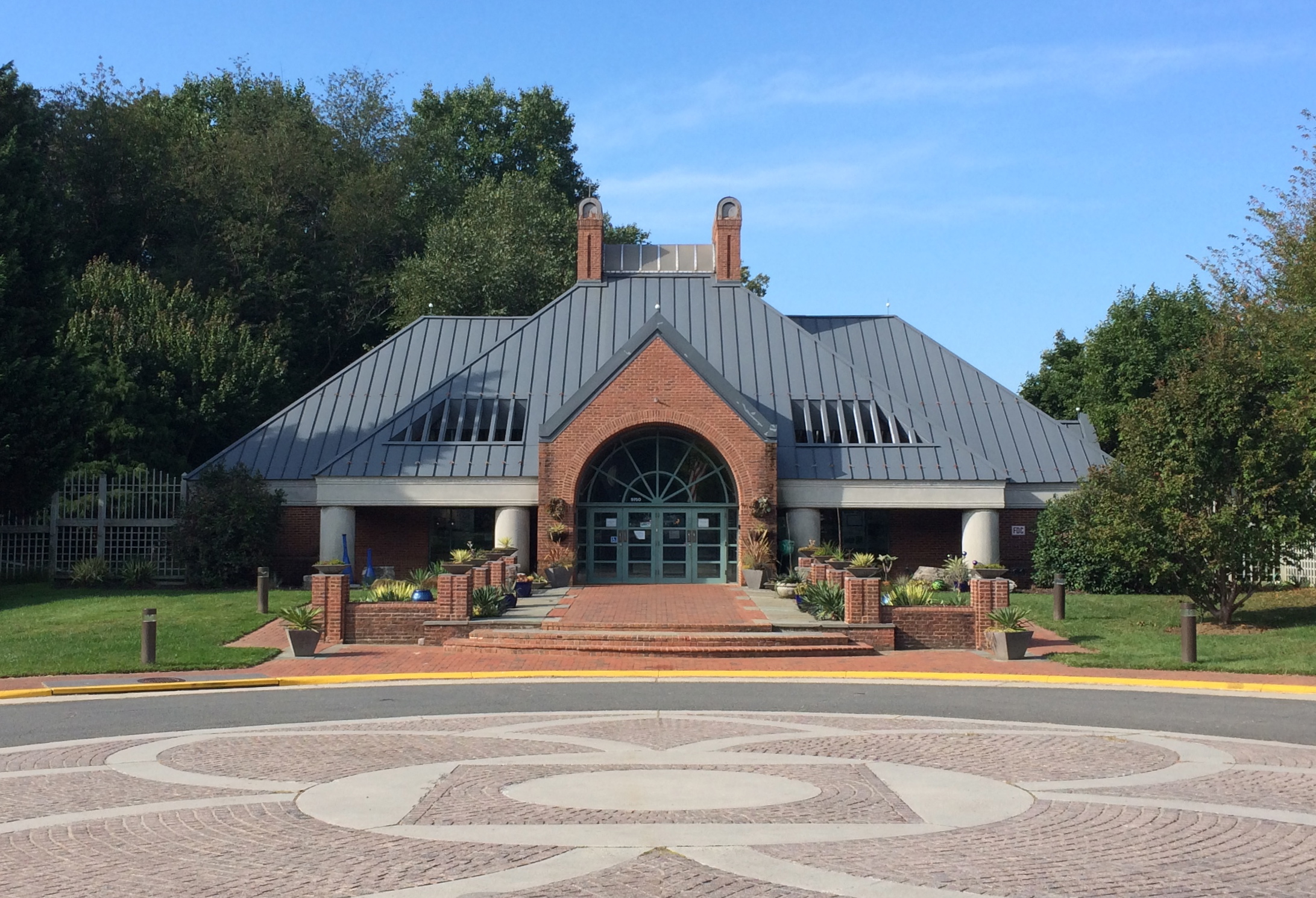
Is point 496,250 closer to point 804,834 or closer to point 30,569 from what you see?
point 30,569

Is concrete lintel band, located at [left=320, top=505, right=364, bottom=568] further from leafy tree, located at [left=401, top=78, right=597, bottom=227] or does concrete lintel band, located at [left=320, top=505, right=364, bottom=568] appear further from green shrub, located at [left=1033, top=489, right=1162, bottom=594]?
leafy tree, located at [left=401, top=78, right=597, bottom=227]

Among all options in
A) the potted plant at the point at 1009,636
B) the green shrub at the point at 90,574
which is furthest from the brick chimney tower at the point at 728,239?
the potted plant at the point at 1009,636

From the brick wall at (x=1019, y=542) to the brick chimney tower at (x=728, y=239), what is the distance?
12.1 metres

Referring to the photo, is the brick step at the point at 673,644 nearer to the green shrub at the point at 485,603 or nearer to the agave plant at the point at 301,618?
the green shrub at the point at 485,603

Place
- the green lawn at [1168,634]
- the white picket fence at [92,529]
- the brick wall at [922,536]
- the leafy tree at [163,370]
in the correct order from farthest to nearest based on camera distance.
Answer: the leafy tree at [163,370], the brick wall at [922,536], the white picket fence at [92,529], the green lawn at [1168,634]

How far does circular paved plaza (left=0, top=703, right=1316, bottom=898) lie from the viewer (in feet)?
24.4

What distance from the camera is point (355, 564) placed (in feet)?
116

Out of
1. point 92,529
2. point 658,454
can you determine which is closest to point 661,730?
point 658,454

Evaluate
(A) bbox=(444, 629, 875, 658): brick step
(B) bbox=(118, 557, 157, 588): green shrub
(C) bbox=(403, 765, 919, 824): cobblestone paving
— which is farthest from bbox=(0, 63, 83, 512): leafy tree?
(C) bbox=(403, 765, 919, 824): cobblestone paving

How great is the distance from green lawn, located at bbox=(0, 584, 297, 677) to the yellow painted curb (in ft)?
5.62

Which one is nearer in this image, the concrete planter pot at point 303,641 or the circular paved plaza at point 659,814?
the circular paved plaza at point 659,814

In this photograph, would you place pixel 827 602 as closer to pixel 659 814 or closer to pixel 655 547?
pixel 655 547

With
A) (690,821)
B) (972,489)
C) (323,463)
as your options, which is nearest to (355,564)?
(323,463)

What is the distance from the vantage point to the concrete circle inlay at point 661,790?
9461 millimetres
